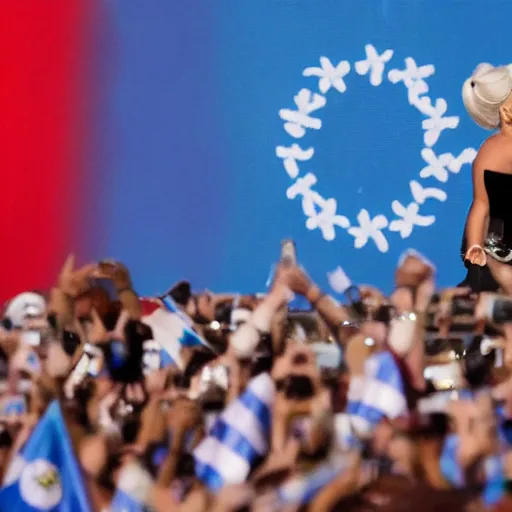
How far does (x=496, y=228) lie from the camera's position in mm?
2141

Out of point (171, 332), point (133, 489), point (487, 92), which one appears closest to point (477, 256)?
→ point (487, 92)

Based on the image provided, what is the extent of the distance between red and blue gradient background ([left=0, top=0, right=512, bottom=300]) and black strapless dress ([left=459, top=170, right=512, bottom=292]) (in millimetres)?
52

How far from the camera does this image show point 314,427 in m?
1.43

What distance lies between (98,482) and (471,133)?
1.25 m

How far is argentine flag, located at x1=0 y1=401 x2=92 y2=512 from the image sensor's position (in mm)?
1556

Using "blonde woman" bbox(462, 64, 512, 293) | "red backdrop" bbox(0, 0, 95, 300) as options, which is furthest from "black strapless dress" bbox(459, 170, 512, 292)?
"red backdrop" bbox(0, 0, 95, 300)

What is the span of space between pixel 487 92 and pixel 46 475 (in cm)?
135

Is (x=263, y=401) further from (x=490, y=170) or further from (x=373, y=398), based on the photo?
(x=490, y=170)

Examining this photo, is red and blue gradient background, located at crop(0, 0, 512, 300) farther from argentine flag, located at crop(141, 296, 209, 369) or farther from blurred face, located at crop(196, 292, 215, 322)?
argentine flag, located at crop(141, 296, 209, 369)

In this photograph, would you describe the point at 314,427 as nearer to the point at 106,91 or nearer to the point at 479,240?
the point at 479,240

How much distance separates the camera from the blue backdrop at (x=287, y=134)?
2168mm

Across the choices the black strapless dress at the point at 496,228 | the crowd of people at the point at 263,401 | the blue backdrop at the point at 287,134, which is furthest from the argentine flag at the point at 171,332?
the black strapless dress at the point at 496,228

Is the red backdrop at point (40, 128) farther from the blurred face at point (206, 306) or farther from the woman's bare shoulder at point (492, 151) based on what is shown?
the woman's bare shoulder at point (492, 151)

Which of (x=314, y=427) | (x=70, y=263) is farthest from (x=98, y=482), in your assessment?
(x=70, y=263)
